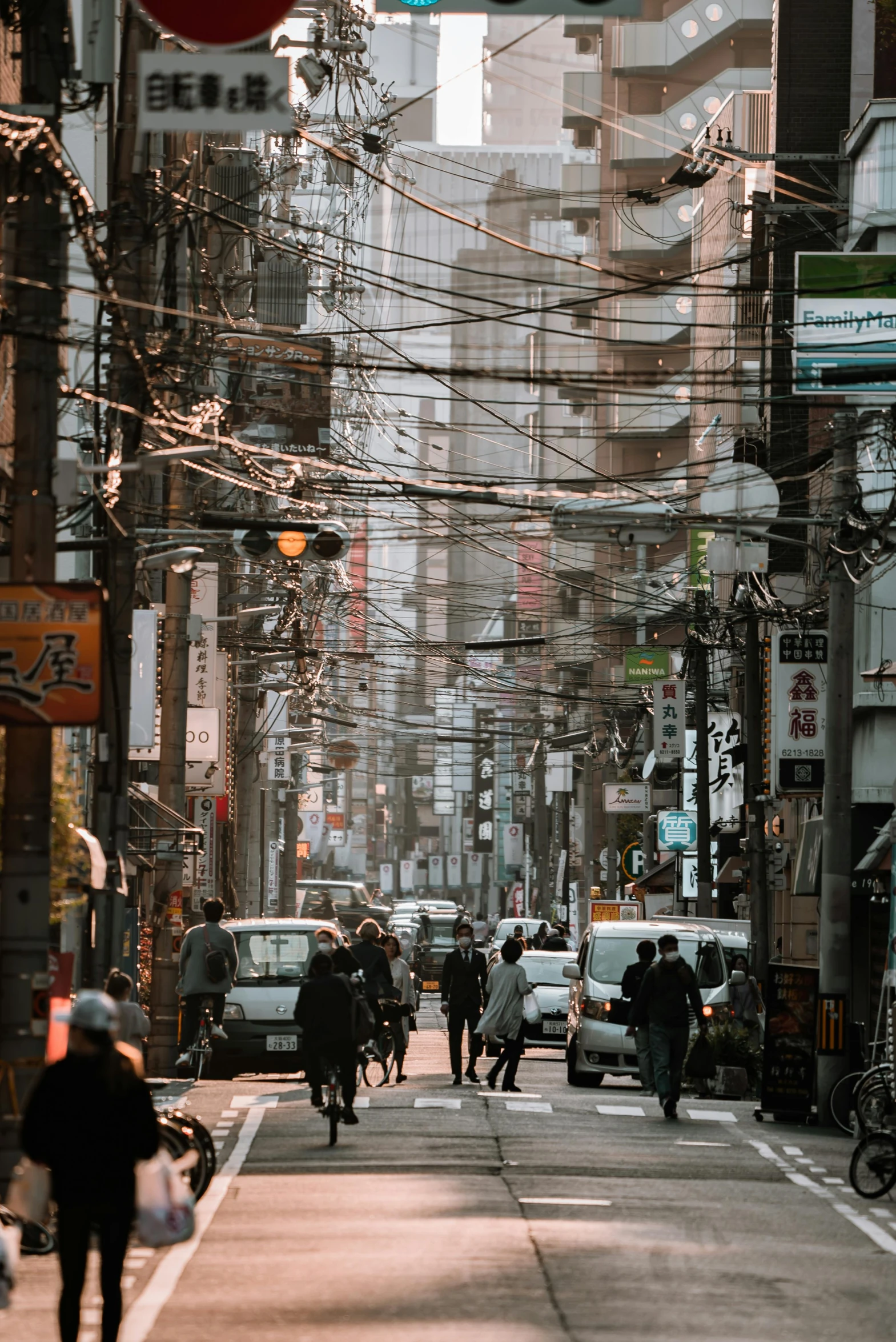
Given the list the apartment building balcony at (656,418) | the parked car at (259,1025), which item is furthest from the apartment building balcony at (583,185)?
the parked car at (259,1025)

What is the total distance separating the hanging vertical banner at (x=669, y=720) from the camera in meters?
51.5

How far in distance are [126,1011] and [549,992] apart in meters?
18.2

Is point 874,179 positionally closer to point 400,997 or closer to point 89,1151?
point 400,997

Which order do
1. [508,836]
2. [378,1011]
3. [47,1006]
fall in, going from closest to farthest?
[47,1006], [378,1011], [508,836]

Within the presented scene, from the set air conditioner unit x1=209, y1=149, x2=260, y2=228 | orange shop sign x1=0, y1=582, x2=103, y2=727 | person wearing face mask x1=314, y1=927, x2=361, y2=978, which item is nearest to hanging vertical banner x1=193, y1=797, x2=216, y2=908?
air conditioner unit x1=209, y1=149, x2=260, y2=228

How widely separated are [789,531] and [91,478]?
80.3ft

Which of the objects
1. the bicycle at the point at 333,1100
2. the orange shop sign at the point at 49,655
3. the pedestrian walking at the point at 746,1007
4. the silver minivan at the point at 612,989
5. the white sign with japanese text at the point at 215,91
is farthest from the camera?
the pedestrian walking at the point at 746,1007

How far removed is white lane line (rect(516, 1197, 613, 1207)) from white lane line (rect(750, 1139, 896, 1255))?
5.68ft

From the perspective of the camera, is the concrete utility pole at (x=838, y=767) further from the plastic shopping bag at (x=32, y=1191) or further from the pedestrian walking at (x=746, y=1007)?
the plastic shopping bag at (x=32, y=1191)

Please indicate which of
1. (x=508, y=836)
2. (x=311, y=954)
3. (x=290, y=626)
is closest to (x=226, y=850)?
(x=290, y=626)

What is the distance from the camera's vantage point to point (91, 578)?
32.7 metres

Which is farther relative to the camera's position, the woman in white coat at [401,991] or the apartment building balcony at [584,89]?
the apartment building balcony at [584,89]

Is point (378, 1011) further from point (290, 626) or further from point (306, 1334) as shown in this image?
point (290, 626)

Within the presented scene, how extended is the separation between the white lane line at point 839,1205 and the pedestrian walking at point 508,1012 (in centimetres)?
476
